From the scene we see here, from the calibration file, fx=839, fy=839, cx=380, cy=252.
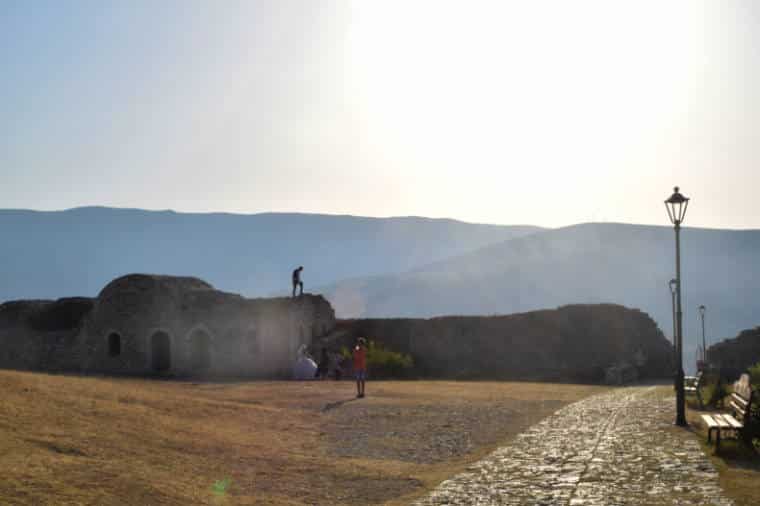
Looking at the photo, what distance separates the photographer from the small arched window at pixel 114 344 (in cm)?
3631

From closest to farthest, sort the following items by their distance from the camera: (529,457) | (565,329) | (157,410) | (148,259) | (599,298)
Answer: (529,457) → (157,410) → (565,329) → (599,298) → (148,259)

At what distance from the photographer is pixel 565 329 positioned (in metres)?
41.0

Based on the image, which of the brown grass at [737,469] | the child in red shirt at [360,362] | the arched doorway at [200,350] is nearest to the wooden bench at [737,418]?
the brown grass at [737,469]

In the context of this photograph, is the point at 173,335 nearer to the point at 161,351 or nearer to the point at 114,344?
the point at 161,351

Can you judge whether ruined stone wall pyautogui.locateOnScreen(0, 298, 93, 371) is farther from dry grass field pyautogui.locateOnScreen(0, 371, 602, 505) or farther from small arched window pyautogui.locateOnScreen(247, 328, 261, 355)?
dry grass field pyautogui.locateOnScreen(0, 371, 602, 505)

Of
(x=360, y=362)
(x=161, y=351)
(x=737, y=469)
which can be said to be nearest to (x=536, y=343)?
(x=360, y=362)

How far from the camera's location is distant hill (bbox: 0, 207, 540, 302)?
17125 cm

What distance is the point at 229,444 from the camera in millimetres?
15258

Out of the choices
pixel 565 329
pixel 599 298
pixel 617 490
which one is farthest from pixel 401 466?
pixel 599 298

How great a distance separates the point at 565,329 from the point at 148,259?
150750 millimetres

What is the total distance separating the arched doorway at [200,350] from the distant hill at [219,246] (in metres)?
127

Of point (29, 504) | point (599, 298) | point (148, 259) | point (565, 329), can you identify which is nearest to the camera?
point (29, 504)

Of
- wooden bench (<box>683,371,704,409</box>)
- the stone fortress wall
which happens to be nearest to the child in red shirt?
wooden bench (<box>683,371,704,409</box>)

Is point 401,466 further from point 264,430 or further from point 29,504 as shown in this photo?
point 29,504
